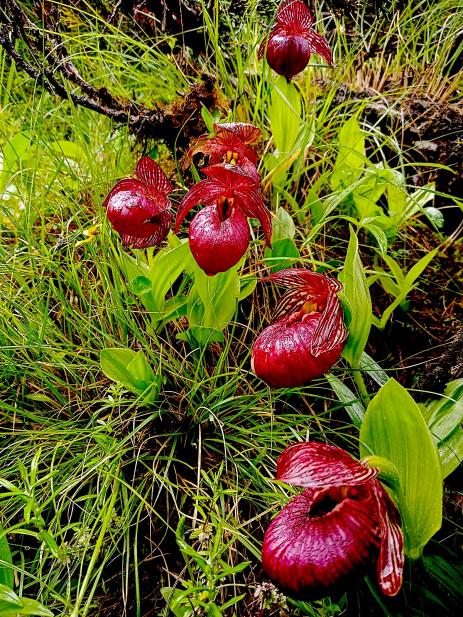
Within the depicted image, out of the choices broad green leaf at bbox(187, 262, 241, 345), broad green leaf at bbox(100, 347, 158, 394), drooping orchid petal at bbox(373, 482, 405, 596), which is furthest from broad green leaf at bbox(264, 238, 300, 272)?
drooping orchid petal at bbox(373, 482, 405, 596)

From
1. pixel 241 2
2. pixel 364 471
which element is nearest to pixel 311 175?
pixel 241 2

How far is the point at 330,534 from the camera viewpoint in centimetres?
67

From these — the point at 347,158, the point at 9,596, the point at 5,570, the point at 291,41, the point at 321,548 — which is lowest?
the point at 5,570

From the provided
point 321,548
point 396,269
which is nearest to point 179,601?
point 321,548

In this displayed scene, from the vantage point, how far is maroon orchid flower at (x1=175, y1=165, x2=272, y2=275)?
2.97ft

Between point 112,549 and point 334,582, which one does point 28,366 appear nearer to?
point 112,549

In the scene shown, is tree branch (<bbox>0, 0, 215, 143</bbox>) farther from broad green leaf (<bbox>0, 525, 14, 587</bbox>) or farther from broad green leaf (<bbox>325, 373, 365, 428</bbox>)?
broad green leaf (<bbox>0, 525, 14, 587</bbox>)

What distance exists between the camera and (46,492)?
967mm

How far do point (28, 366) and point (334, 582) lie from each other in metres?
0.70

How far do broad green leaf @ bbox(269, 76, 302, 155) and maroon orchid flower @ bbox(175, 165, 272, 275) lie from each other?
0.40m

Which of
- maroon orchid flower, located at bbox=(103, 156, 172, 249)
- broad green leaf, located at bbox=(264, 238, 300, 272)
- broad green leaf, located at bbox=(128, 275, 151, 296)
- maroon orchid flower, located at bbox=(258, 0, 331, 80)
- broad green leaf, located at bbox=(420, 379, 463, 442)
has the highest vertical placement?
maroon orchid flower, located at bbox=(258, 0, 331, 80)

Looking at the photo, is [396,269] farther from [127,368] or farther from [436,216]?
[127,368]

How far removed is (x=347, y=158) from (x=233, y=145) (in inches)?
16.8

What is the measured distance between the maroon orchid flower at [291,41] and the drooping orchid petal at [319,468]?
841 mm
